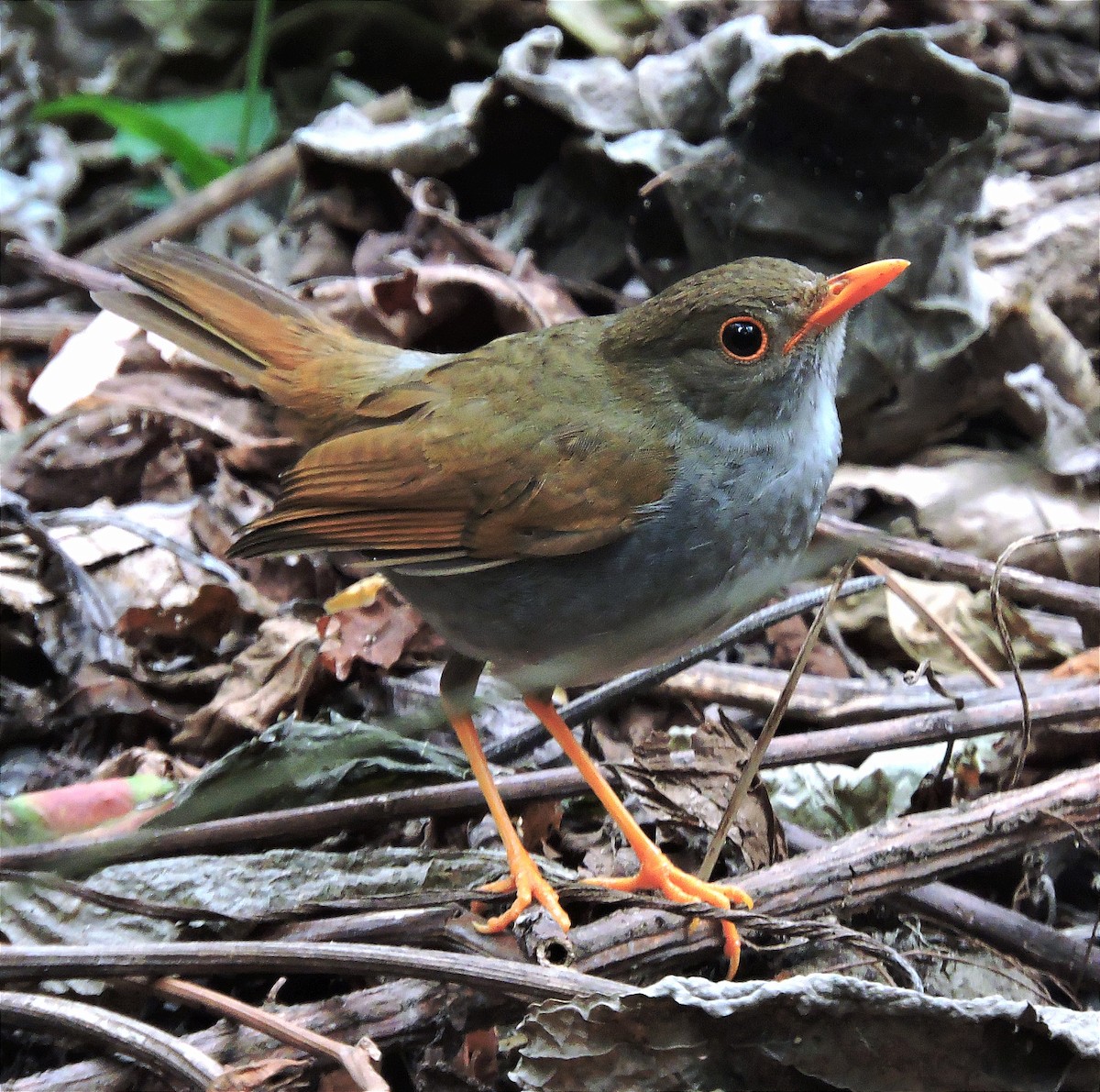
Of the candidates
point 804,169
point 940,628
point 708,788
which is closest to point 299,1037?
point 708,788

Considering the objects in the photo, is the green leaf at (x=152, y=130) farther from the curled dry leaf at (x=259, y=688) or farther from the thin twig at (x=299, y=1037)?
the thin twig at (x=299, y=1037)

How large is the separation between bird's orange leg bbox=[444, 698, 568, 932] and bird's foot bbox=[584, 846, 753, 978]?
154mm

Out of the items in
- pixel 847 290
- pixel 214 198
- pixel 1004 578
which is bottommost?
pixel 1004 578

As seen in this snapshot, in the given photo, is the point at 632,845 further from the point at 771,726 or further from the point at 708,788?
the point at 771,726

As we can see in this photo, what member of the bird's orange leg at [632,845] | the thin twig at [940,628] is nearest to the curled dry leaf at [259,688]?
the bird's orange leg at [632,845]

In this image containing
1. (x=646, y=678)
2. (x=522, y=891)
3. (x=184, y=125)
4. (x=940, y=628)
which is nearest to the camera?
(x=522, y=891)

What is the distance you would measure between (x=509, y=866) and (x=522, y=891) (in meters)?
0.16

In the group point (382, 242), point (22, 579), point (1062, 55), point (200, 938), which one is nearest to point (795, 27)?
point (1062, 55)

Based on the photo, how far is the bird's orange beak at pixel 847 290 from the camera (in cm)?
233

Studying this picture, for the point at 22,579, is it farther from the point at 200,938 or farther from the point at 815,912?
the point at 815,912

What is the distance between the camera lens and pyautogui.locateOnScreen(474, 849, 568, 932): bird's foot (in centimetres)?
221

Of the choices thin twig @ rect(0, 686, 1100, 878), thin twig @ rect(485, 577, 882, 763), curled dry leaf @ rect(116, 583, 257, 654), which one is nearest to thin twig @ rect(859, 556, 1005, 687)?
thin twig @ rect(485, 577, 882, 763)

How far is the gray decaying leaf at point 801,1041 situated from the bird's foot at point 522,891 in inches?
11.6

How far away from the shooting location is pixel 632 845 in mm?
2561
